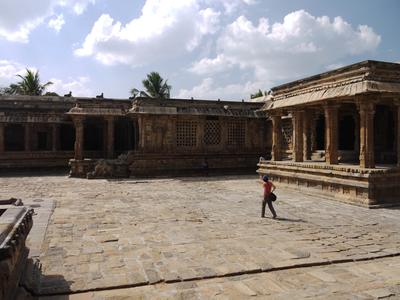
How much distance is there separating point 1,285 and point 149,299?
1.69 meters

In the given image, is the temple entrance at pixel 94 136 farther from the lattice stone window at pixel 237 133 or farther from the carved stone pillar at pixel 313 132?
the carved stone pillar at pixel 313 132

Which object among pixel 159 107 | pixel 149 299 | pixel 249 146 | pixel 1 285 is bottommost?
pixel 149 299

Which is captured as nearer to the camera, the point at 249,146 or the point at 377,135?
the point at 377,135

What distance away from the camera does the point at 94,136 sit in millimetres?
26344

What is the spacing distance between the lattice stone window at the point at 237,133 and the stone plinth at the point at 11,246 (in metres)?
17.3

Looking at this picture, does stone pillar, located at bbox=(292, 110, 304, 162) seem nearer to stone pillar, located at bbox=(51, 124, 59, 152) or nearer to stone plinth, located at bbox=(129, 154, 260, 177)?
stone plinth, located at bbox=(129, 154, 260, 177)

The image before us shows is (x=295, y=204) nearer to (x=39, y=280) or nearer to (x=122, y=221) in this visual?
(x=122, y=221)

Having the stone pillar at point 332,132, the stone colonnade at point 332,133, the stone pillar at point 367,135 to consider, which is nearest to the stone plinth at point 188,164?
the stone colonnade at point 332,133

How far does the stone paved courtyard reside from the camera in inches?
184

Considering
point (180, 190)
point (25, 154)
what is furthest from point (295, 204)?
point (25, 154)

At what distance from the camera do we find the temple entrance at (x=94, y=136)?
25781mm

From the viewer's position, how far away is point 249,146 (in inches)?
872

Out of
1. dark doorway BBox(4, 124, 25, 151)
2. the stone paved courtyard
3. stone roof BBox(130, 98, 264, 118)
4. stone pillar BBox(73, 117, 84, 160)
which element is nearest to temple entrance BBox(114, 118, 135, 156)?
stone pillar BBox(73, 117, 84, 160)

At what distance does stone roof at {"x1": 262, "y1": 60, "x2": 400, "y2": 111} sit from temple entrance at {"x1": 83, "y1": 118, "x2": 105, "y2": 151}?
15.5 metres
